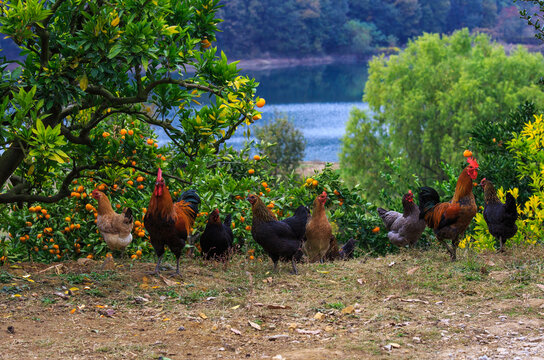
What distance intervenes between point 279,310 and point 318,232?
2.63 m

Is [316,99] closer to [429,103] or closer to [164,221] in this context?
[429,103]

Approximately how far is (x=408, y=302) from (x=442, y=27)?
265 feet

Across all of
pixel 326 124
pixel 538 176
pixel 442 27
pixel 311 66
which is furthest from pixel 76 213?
pixel 442 27

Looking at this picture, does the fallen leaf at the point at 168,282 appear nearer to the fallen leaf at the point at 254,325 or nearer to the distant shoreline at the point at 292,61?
the fallen leaf at the point at 254,325

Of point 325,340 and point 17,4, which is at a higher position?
point 17,4

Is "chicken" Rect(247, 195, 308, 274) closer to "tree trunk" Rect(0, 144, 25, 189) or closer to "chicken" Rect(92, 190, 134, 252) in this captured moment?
"chicken" Rect(92, 190, 134, 252)

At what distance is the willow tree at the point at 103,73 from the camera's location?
5438 millimetres

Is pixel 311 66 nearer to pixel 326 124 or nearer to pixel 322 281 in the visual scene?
pixel 326 124

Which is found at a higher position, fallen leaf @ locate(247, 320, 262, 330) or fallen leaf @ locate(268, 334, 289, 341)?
fallen leaf @ locate(247, 320, 262, 330)

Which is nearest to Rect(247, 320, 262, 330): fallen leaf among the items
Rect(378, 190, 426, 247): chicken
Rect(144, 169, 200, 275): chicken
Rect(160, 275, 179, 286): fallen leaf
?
Rect(160, 275, 179, 286): fallen leaf

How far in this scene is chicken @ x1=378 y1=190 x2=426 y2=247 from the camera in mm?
9016

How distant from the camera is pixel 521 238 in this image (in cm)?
873

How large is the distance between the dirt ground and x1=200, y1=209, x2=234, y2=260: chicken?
43 centimetres

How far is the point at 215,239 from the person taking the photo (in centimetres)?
829
